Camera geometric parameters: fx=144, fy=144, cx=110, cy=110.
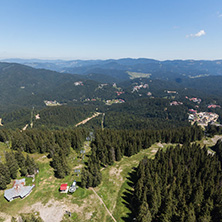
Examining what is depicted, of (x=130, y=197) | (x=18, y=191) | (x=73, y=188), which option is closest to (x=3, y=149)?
(x=18, y=191)

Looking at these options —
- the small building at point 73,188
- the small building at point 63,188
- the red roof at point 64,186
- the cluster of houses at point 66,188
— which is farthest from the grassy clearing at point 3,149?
the small building at point 73,188

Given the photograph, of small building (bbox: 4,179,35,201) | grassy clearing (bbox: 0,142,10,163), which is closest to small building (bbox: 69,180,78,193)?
small building (bbox: 4,179,35,201)

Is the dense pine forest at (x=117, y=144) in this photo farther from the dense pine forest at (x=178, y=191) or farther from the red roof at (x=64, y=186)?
the dense pine forest at (x=178, y=191)

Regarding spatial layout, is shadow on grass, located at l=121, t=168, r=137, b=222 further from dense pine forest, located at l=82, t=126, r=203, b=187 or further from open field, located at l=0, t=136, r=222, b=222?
dense pine forest, located at l=82, t=126, r=203, b=187

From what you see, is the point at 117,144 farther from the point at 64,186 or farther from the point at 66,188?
the point at 64,186

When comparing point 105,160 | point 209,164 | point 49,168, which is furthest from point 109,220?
point 209,164

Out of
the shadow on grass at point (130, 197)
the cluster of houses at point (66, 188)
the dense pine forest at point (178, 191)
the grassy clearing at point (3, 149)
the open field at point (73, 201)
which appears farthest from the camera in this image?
the grassy clearing at point (3, 149)

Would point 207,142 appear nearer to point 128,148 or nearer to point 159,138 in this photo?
point 159,138
